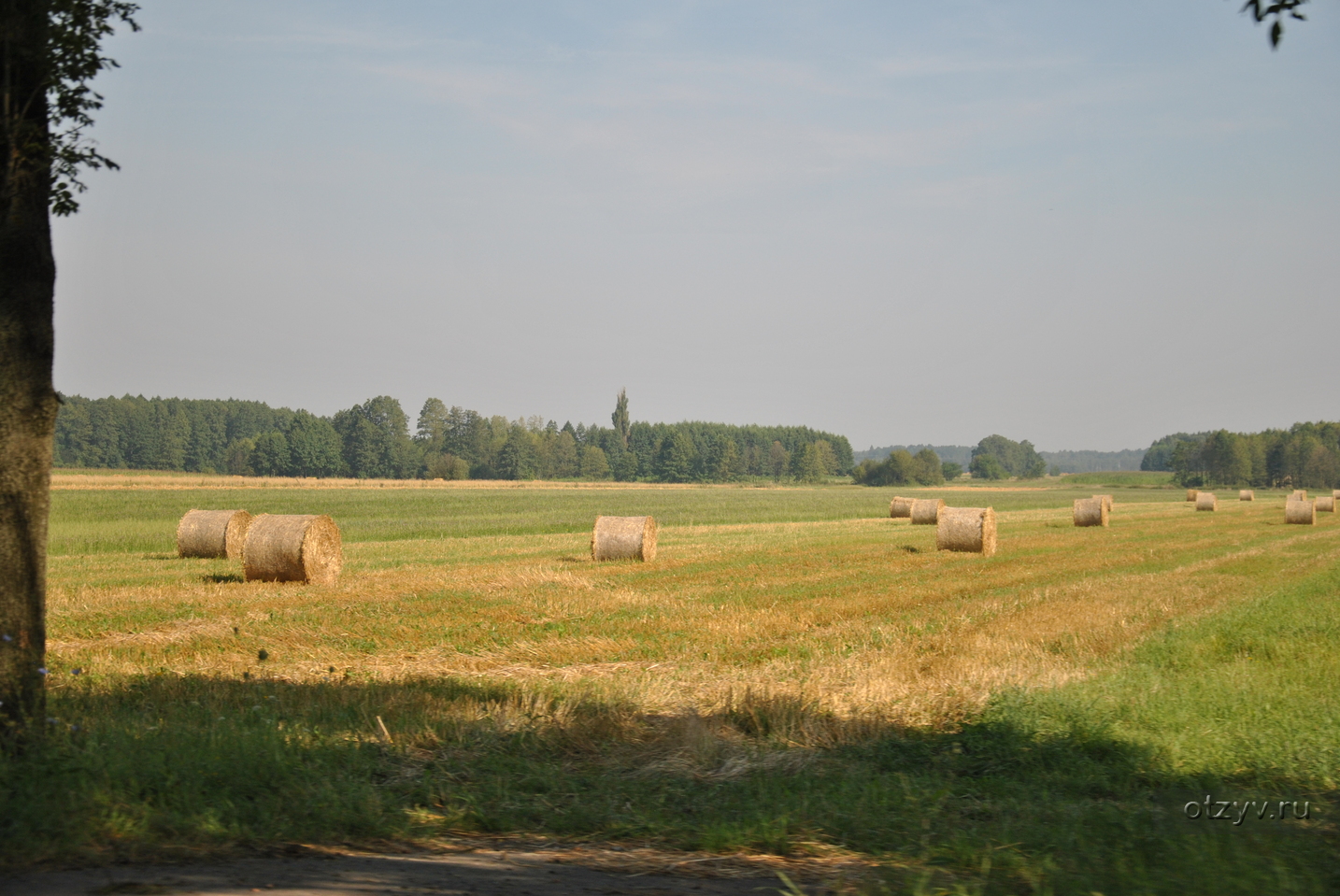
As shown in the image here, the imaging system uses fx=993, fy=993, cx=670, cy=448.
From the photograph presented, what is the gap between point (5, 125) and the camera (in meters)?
6.61

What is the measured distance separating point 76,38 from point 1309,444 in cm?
16340

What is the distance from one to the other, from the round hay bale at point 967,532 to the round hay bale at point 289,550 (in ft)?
52.5

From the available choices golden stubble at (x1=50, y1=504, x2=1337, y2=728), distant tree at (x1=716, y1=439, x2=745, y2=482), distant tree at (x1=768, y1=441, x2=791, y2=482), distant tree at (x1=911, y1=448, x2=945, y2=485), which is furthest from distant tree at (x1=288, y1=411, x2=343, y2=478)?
golden stubble at (x1=50, y1=504, x2=1337, y2=728)

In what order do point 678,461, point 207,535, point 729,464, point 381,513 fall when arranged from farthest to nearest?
point 729,464 < point 678,461 < point 381,513 < point 207,535

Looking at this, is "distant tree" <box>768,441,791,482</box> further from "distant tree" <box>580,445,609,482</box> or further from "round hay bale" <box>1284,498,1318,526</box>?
"round hay bale" <box>1284,498,1318,526</box>

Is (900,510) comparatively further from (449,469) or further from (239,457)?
(239,457)

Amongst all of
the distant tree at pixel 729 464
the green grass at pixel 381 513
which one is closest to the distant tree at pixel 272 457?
the distant tree at pixel 729 464

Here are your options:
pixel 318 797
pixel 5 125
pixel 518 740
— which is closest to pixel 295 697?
pixel 518 740

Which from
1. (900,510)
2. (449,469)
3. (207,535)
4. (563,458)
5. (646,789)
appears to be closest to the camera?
(646,789)

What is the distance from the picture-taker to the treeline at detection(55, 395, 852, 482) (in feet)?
472

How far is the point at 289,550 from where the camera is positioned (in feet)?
61.4

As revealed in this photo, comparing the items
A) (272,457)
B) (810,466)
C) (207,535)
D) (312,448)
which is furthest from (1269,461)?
(207,535)

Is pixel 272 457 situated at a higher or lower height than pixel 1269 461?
lower

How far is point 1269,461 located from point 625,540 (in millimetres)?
150005
